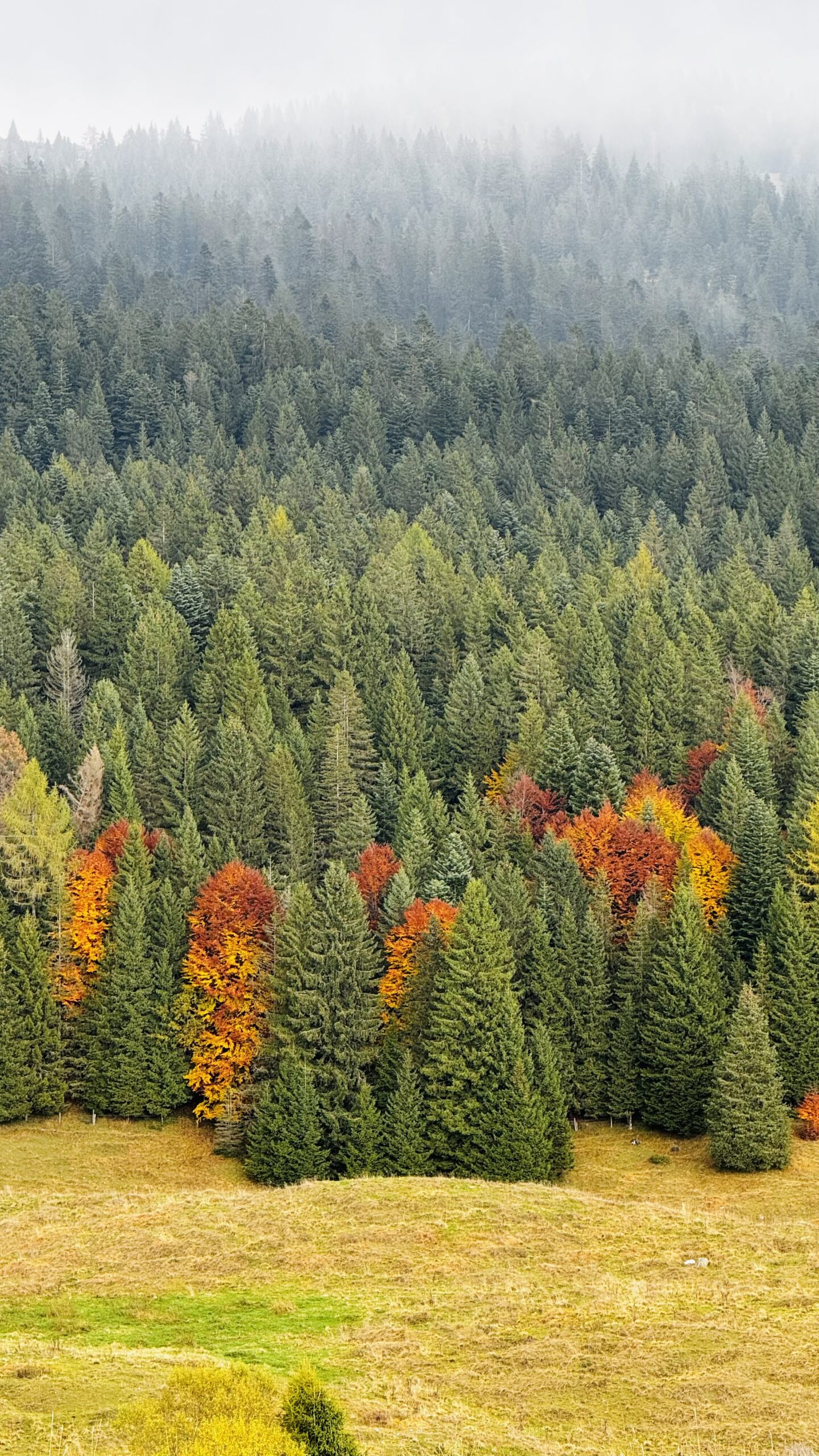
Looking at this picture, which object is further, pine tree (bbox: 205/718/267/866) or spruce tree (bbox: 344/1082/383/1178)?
pine tree (bbox: 205/718/267/866)

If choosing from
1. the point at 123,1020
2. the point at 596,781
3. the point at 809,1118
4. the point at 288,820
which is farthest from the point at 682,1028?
the point at 288,820

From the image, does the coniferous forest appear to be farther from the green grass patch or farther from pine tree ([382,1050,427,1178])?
the green grass patch

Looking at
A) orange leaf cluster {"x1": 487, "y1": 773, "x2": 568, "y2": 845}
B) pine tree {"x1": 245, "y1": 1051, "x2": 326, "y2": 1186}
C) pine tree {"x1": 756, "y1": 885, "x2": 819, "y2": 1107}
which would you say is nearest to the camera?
pine tree {"x1": 245, "y1": 1051, "x2": 326, "y2": 1186}

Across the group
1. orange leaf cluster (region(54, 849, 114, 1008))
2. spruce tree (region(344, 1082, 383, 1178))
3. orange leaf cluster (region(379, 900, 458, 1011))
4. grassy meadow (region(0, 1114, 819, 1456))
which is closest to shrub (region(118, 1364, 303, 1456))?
grassy meadow (region(0, 1114, 819, 1456))

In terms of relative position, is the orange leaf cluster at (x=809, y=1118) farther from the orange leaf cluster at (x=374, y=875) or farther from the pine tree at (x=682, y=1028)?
the orange leaf cluster at (x=374, y=875)

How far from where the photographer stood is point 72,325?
622ft

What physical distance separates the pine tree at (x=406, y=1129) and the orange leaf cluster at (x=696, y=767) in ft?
126

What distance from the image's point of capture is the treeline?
7356cm

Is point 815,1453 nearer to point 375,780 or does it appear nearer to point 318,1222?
point 318,1222

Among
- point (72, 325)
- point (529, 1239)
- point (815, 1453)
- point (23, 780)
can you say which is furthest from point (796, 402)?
point (815, 1453)

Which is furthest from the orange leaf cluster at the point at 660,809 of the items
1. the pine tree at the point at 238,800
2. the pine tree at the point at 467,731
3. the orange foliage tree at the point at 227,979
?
the orange foliage tree at the point at 227,979

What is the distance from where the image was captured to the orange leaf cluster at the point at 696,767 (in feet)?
334

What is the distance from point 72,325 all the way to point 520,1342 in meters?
172

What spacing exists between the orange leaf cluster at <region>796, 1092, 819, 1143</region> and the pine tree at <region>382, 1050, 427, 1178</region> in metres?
20.0
